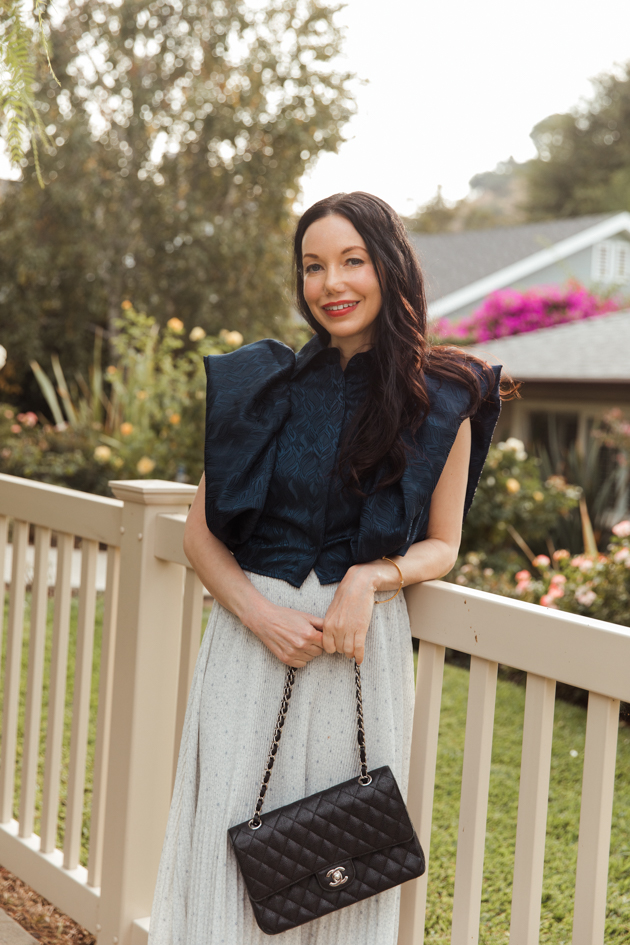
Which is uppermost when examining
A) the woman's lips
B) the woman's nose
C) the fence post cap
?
the woman's nose

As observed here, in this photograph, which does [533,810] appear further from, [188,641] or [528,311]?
[528,311]

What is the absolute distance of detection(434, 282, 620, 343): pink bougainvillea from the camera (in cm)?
1716

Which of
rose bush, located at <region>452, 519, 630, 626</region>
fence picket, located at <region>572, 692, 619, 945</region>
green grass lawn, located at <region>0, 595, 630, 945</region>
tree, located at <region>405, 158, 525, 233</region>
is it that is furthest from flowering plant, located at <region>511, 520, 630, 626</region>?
tree, located at <region>405, 158, 525, 233</region>

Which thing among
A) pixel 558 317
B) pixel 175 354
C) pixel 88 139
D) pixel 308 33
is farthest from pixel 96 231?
pixel 558 317

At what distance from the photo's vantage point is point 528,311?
17.2 meters

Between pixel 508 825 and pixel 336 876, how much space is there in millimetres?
2271

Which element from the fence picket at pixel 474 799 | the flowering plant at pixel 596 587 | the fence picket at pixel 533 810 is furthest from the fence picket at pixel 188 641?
the flowering plant at pixel 596 587

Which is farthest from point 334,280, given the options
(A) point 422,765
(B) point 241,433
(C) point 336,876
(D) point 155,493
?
(C) point 336,876

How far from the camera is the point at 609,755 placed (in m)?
1.31

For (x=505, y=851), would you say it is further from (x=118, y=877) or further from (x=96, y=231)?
(x=96, y=231)

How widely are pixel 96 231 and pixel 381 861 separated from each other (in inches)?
530

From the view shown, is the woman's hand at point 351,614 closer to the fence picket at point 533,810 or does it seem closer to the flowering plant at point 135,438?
the fence picket at point 533,810

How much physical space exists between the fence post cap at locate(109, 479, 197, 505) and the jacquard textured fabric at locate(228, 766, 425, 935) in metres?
0.88

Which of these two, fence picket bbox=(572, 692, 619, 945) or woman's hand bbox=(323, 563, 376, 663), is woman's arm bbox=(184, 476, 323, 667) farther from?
fence picket bbox=(572, 692, 619, 945)
